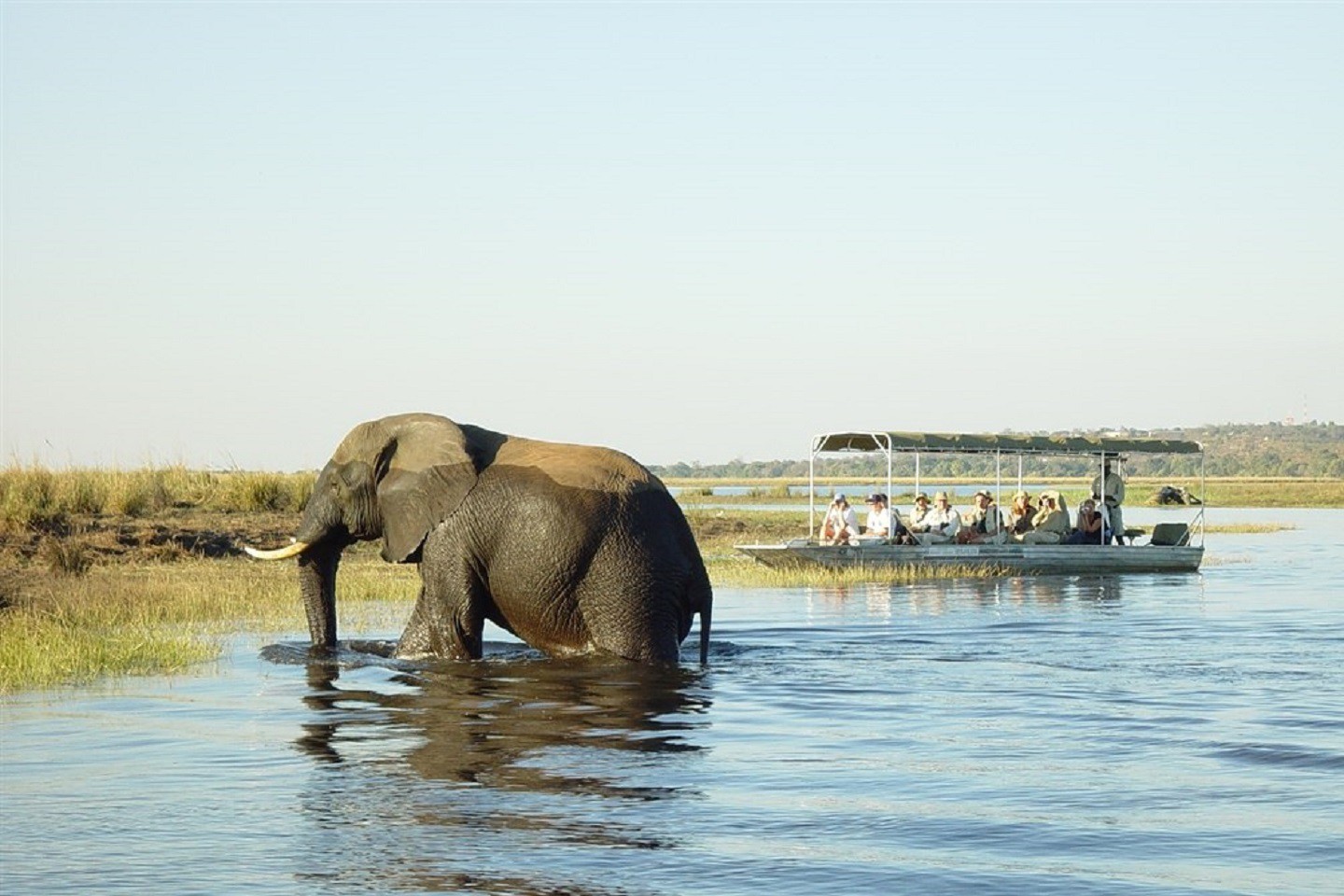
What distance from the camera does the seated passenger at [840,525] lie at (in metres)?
31.6

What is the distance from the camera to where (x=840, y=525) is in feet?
104

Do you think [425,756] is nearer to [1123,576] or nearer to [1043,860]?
[1043,860]

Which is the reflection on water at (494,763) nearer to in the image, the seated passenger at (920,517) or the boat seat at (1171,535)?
the seated passenger at (920,517)

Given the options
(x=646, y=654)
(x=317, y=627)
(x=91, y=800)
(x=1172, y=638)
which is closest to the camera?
(x=91, y=800)

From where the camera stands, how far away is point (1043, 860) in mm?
9602

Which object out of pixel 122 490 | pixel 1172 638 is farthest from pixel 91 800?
pixel 122 490

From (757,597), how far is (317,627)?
10.2m

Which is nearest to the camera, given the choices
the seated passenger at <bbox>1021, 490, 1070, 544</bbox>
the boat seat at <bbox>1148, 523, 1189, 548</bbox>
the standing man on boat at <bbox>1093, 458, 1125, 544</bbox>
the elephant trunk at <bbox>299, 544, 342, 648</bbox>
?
the elephant trunk at <bbox>299, 544, 342, 648</bbox>

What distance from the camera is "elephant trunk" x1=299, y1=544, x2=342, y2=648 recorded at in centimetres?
1742

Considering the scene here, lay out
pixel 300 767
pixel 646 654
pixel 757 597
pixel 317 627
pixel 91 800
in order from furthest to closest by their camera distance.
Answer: pixel 757 597
pixel 317 627
pixel 646 654
pixel 300 767
pixel 91 800

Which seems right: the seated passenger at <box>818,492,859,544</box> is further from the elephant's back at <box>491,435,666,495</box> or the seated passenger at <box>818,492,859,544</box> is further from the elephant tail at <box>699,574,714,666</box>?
the elephant's back at <box>491,435,666,495</box>

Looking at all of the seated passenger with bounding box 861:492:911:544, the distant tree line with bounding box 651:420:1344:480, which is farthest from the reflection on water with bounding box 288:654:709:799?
the distant tree line with bounding box 651:420:1344:480

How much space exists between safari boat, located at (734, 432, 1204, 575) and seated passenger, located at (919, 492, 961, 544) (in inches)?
29.7

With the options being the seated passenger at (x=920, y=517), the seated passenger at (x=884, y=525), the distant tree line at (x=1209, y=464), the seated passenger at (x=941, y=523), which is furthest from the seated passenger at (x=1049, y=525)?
the distant tree line at (x=1209, y=464)
